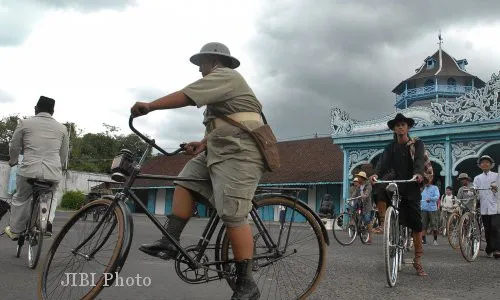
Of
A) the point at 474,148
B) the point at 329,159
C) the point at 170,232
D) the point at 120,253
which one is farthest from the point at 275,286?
the point at 329,159

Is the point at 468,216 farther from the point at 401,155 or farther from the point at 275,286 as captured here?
the point at 275,286

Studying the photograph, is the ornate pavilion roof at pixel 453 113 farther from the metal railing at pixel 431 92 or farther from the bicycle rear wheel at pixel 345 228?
the metal railing at pixel 431 92

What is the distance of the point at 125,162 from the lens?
3195mm

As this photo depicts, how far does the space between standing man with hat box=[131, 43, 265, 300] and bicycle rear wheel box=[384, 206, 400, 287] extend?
1896mm

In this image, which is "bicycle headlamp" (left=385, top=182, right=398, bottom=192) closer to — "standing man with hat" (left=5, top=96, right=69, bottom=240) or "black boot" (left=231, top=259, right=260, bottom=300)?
"black boot" (left=231, top=259, right=260, bottom=300)

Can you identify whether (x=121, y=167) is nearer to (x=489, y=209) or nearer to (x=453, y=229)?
(x=489, y=209)

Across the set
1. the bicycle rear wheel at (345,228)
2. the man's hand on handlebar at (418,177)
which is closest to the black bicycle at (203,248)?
the man's hand on handlebar at (418,177)

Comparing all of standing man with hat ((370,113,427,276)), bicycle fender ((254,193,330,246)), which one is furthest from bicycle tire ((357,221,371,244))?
bicycle fender ((254,193,330,246))

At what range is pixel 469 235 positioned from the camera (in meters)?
7.43

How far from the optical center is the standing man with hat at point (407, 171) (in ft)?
17.7

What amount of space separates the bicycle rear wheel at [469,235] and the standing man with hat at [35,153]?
5704mm

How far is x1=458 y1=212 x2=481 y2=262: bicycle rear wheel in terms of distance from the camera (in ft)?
23.7

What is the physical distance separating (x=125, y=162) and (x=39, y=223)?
247cm

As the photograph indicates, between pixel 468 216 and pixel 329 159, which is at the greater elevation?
pixel 329 159
